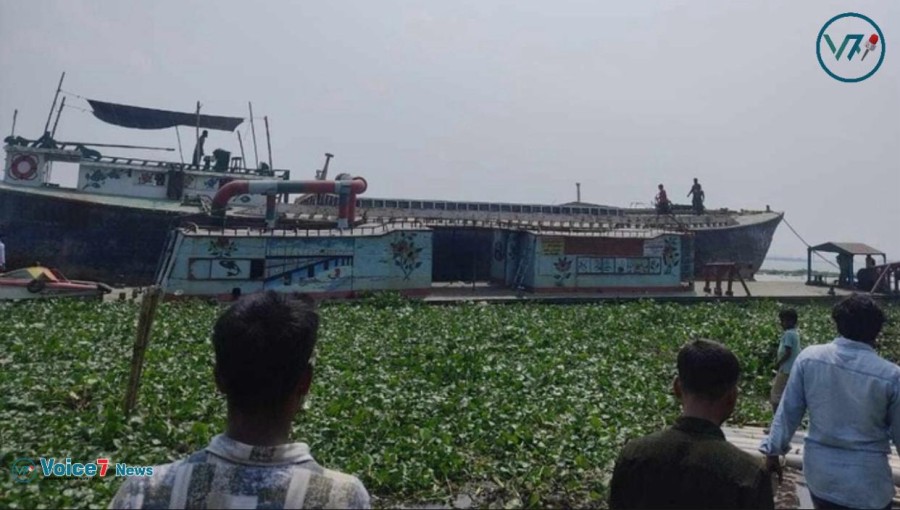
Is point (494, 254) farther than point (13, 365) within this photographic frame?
Yes

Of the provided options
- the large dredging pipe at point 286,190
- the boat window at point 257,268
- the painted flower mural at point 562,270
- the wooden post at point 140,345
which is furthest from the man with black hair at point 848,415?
the painted flower mural at point 562,270

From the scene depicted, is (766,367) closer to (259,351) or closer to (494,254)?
(259,351)

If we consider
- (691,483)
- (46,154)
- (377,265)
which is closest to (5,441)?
(691,483)

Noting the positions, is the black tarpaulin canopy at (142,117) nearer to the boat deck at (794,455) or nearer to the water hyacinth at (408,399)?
the water hyacinth at (408,399)

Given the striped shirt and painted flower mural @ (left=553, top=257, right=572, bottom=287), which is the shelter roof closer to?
painted flower mural @ (left=553, top=257, right=572, bottom=287)

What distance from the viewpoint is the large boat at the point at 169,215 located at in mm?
23344

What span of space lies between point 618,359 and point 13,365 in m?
9.23

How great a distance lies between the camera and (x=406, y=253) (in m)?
22.3

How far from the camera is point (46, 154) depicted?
2641 cm

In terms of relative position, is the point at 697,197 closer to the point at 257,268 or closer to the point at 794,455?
the point at 257,268

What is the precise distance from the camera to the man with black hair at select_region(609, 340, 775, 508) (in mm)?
2275

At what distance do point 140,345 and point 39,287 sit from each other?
11721 mm

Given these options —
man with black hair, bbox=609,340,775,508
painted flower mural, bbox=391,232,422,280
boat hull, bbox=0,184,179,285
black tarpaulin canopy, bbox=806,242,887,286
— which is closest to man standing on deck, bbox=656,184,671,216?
black tarpaulin canopy, bbox=806,242,887,286

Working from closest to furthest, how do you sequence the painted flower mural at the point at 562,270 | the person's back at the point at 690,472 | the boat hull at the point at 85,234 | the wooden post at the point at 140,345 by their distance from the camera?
the person's back at the point at 690,472
the wooden post at the point at 140,345
the boat hull at the point at 85,234
the painted flower mural at the point at 562,270
